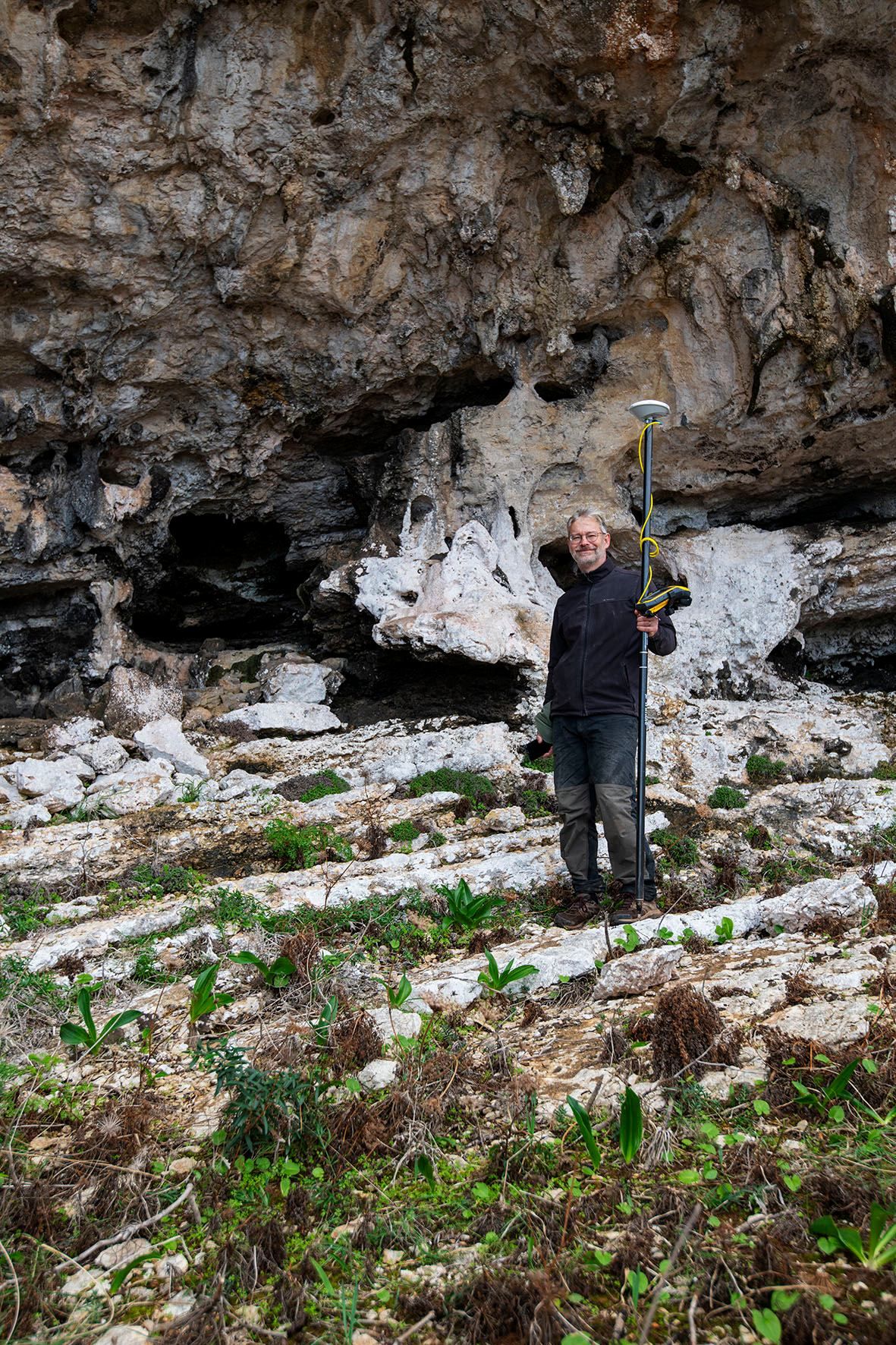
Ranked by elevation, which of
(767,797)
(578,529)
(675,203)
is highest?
(675,203)

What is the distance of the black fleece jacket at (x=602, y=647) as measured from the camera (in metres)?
6.01

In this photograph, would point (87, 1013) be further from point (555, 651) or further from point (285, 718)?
point (285, 718)

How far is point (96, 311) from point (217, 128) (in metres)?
2.85

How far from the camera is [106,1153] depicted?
3.36 m

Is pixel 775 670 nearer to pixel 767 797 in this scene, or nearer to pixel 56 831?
pixel 767 797

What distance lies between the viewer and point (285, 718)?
12.2 meters

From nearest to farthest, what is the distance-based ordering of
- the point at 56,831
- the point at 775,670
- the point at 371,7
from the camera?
the point at 56,831 → the point at 371,7 → the point at 775,670

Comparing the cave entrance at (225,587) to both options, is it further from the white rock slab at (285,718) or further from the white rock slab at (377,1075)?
the white rock slab at (377,1075)

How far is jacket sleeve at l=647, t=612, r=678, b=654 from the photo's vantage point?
6.04m

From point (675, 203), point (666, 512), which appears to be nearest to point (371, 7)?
point (675, 203)

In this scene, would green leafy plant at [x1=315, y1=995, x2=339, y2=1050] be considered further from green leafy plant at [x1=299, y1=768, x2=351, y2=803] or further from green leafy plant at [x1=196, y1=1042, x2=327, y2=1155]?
green leafy plant at [x1=299, y1=768, x2=351, y2=803]

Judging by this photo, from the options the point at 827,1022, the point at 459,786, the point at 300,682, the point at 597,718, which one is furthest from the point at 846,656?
the point at 827,1022

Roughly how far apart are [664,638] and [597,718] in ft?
2.38

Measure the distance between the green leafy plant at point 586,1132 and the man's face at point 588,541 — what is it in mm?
3821
